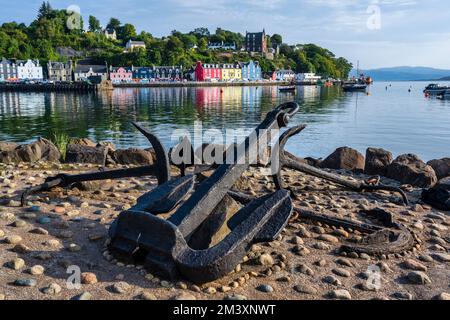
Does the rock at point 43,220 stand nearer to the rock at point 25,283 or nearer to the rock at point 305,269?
the rock at point 25,283

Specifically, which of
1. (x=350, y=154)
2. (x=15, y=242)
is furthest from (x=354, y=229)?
(x=350, y=154)

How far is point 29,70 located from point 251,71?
2960 inches

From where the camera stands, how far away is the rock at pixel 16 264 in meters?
4.71

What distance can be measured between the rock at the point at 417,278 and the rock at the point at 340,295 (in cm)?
90

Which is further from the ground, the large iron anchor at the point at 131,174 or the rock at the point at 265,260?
the large iron anchor at the point at 131,174

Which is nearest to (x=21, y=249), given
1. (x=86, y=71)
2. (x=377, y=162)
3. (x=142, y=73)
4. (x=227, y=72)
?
(x=377, y=162)

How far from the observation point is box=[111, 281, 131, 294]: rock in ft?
14.4

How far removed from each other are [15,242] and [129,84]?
130636mm

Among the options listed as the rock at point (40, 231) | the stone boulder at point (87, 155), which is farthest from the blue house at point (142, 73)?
the rock at point (40, 231)

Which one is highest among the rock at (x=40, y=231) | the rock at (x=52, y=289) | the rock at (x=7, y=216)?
the rock at (x=7, y=216)

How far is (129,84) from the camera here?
131 m

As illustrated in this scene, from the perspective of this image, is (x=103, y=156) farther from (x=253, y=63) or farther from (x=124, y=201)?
(x=253, y=63)

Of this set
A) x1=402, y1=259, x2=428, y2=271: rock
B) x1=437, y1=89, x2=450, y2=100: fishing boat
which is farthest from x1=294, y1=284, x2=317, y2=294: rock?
x1=437, y1=89, x2=450, y2=100: fishing boat
